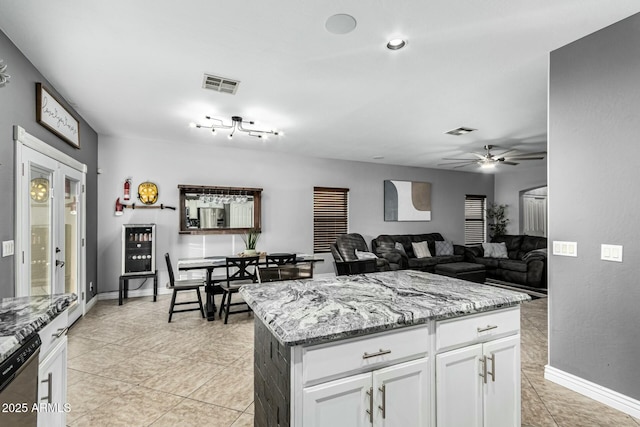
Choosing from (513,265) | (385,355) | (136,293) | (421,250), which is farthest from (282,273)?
(513,265)

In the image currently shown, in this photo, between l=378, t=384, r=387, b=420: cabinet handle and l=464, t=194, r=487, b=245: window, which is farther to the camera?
l=464, t=194, r=487, b=245: window

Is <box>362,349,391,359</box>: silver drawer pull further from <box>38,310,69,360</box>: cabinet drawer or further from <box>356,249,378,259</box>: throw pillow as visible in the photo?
<box>356,249,378,259</box>: throw pillow

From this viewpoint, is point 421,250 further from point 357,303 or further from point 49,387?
point 49,387

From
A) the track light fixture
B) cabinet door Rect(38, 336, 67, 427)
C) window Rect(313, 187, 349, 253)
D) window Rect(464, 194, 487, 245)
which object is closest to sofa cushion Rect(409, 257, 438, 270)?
window Rect(313, 187, 349, 253)

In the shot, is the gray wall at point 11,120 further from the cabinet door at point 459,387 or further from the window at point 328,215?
the window at point 328,215

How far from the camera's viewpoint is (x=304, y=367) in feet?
3.88

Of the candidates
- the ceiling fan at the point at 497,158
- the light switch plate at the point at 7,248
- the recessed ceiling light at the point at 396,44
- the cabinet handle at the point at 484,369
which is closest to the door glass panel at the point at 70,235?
the light switch plate at the point at 7,248

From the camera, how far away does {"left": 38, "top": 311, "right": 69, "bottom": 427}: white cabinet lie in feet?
4.31

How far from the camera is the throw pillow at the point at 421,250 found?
694 cm

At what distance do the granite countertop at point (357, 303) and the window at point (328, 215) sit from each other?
14.8 ft

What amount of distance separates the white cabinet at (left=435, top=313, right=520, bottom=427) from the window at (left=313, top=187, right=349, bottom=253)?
5.06 metres

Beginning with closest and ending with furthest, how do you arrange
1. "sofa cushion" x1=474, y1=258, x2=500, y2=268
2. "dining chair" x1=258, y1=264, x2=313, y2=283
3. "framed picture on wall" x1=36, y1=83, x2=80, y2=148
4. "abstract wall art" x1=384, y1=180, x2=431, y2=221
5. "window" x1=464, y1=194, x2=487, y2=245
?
"dining chair" x1=258, y1=264, x2=313, y2=283 < "framed picture on wall" x1=36, y1=83, x2=80, y2=148 < "sofa cushion" x1=474, y1=258, x2=500, y2=268 < "abstract wall art" x1=384, y1=180, x2=431, y2=221 < "window" x1=464, y1=194, x2=487, y2=245

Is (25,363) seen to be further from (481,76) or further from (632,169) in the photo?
(481,76)

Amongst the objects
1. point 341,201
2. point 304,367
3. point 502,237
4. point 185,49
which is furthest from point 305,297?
point 502,237
